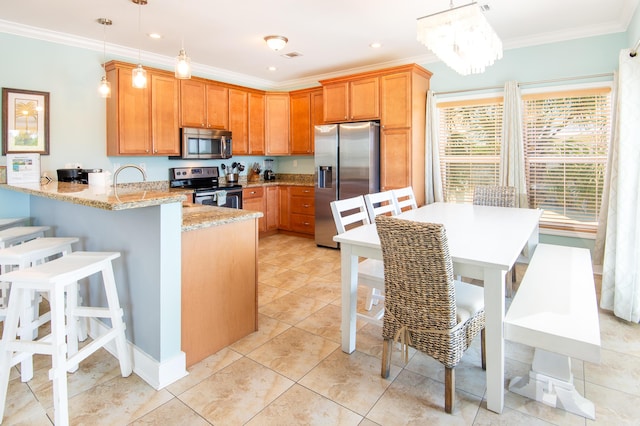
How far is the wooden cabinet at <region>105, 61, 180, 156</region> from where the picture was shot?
4.24 meters

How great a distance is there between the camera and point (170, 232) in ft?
6.58

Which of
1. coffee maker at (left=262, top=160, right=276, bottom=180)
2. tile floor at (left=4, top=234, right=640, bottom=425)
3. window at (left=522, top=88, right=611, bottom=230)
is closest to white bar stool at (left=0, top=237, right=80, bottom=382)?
tile floor at (left=4, top=234, right=640, bottom=425)

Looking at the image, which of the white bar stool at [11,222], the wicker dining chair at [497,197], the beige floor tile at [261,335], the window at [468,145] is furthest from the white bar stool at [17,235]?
the window at [468,145]

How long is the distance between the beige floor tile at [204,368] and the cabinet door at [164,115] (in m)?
3.15

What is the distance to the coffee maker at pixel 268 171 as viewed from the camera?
6.52 meters

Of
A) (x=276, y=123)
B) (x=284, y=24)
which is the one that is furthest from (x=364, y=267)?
(x=276, y=123)

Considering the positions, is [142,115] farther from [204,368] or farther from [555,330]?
[555,330]

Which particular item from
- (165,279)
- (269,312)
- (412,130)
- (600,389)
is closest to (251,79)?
(412,130)

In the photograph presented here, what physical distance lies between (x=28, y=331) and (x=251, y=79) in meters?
4.90

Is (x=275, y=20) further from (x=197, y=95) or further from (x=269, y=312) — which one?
(x=269, y=312)

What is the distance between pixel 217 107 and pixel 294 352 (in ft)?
13.1

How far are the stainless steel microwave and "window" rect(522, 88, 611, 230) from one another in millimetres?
3911

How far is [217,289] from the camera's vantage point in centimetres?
236

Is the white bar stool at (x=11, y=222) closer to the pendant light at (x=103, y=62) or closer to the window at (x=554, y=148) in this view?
the pendant light at (x=103, y=62)
